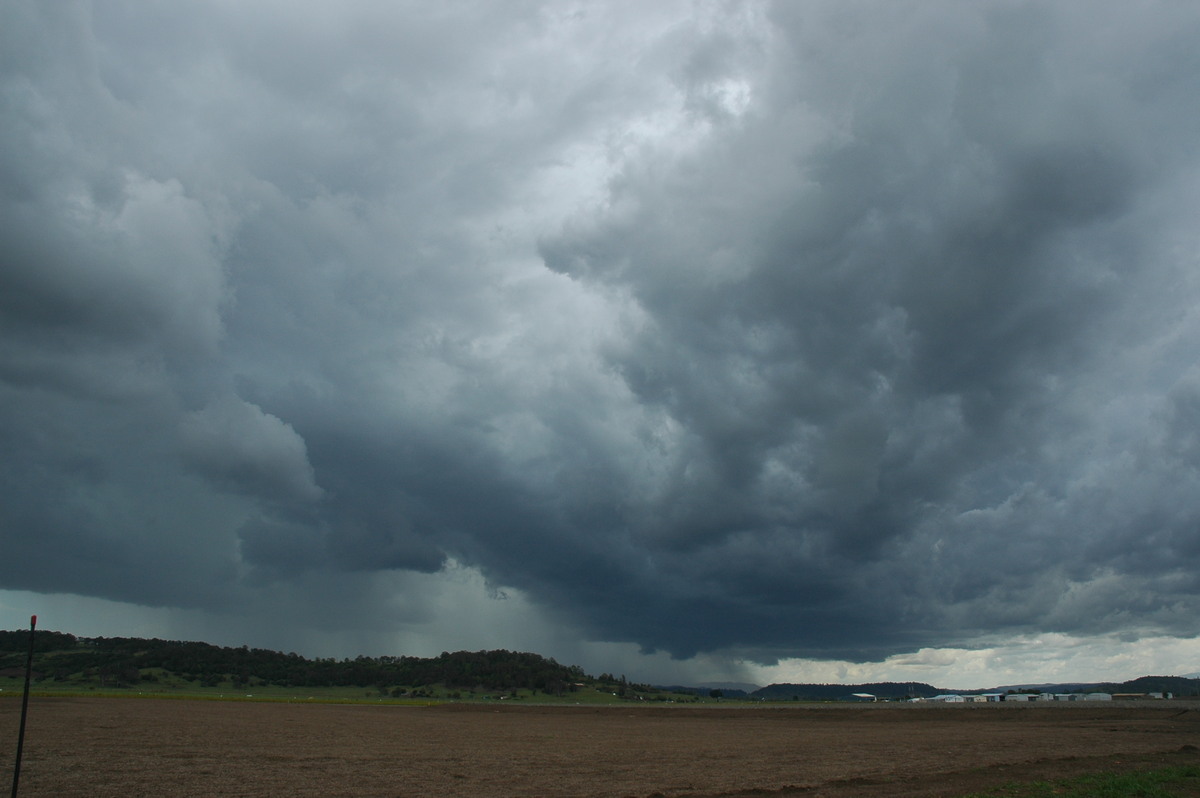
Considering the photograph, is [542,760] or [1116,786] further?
[542,760]

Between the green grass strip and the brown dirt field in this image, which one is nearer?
the green grass strip

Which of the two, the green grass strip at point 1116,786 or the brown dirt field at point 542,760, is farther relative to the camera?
the brown dirt field at point 542,760

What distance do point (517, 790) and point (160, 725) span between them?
187ft

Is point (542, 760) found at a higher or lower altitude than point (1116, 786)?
lower

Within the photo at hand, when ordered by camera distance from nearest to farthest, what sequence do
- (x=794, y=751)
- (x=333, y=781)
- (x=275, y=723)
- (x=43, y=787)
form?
(x=43, y=787)
(x=333, y=781)
(x=794, y=751)
(x=275, y=723)

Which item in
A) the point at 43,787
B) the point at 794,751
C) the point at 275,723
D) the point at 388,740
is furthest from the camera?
the point at 275,723

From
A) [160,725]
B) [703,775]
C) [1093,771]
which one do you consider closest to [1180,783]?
[1093,771]

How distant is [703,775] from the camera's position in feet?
124

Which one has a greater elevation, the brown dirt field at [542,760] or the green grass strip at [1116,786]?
the green grass strip at [1116,786]

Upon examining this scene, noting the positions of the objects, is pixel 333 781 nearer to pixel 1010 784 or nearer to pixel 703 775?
pixel 703 775

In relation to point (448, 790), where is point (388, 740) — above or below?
below

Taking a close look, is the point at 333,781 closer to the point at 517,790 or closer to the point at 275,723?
the point at 517,790

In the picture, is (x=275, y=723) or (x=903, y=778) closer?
(x=903, y=778)

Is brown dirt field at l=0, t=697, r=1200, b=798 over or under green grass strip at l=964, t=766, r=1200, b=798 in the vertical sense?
under
